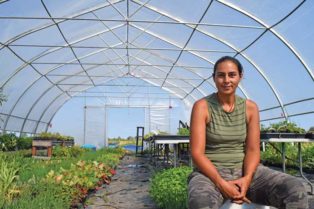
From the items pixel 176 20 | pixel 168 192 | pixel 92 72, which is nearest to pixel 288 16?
pixel 176 20

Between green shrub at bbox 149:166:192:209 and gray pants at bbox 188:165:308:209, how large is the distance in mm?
1130

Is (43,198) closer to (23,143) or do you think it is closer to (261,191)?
(261,191)

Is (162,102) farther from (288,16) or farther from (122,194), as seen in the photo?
(122,194)

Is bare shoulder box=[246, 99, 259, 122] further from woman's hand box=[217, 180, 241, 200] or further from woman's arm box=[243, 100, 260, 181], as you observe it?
woman's hand box=[217, 180, 241, 200]

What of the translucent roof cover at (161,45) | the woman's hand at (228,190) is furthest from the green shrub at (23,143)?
the woman's hand at (228,190)

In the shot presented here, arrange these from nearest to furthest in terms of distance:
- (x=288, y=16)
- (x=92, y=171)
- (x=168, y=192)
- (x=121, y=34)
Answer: (x=168, y=192), (x=92, y=171), (x=288, y=16), (x=121, y=34)

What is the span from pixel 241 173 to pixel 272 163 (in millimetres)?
6196

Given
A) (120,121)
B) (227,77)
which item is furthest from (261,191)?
(120,121)

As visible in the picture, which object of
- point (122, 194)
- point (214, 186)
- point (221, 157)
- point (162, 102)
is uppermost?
point (162, 102)

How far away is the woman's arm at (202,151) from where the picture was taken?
6.05 feet

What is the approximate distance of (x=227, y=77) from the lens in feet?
7.03

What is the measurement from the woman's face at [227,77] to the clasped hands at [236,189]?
1.72 ft

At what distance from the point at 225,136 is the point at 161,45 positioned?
10.1 meters

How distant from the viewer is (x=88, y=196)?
444cm
